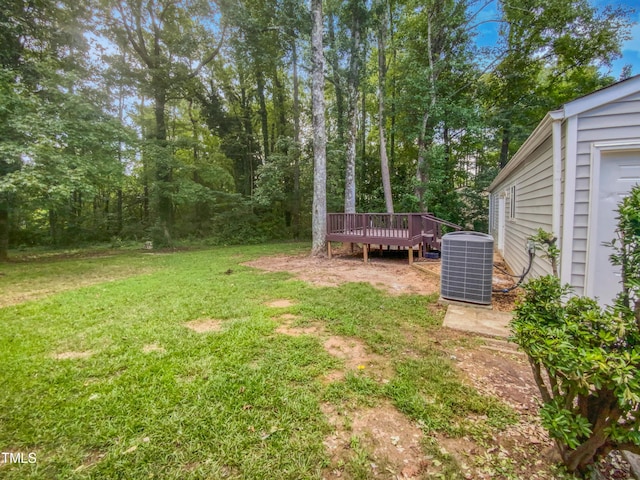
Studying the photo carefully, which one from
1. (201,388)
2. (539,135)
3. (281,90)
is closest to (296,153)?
(281,90)

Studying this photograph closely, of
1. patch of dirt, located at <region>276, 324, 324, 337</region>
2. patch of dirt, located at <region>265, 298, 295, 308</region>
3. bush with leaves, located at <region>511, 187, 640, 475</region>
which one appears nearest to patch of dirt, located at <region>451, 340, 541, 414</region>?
bush with leaves, located at <region>511, 187, 640, 475</region>

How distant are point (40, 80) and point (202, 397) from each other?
413 inches

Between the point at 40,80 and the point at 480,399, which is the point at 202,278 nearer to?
the point at 480,399

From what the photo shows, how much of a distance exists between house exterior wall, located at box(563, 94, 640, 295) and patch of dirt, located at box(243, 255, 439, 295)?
2054 mm

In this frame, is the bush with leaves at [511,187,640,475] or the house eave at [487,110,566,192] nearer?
the bush with leaves at [511,187,640,475]

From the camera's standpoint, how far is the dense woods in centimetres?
805

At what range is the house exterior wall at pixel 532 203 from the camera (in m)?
3.65

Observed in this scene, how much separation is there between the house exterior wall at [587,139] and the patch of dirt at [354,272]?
205 cm

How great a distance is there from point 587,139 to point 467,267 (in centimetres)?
190

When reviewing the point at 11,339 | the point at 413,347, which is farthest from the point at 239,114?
the point at 413,347

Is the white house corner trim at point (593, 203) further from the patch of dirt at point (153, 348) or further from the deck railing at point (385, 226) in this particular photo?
the patch of dirt at point (153, 348)

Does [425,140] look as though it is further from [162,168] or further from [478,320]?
[162,168]

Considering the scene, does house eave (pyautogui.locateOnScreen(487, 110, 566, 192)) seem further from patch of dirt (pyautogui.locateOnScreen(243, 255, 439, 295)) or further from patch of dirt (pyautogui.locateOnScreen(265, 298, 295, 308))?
patch of dirt (pyautogui.locateOnScreen(265, 298, 295, 308))

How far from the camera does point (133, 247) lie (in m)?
12.6
